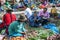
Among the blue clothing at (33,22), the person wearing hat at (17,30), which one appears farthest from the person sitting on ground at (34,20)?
the person wearing hat at (17,30)

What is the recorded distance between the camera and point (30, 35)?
5.18 meters

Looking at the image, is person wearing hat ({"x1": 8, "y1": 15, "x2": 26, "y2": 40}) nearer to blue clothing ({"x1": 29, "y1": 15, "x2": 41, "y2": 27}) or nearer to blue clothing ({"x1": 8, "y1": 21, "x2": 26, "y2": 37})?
blue clothing ({"x1": 8, "y1": 21, "x2": 26, "y2": 37})

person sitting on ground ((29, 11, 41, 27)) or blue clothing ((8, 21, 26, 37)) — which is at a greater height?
blue clothing ((8, 21, 26, 37))

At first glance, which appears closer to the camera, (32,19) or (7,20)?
(7,20)

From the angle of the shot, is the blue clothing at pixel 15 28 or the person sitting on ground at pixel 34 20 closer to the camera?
the blue clothing at pixel 15 28

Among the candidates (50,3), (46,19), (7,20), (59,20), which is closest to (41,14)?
(46,19)

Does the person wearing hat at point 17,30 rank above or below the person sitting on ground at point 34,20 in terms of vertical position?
above

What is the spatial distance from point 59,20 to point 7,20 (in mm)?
2329

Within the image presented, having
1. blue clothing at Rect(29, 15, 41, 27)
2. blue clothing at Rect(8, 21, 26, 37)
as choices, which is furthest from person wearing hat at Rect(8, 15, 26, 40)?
blue clothing at Rect(29, 15, 41, 27)

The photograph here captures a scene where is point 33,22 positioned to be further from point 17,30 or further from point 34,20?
point 17,30

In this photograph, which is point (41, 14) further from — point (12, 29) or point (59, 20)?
point (12, 29)

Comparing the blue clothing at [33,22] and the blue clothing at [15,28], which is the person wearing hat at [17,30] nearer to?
the blue clothing at [15,28]

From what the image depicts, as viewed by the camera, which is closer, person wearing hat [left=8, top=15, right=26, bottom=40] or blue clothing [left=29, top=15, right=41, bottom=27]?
person wearing hat [left=8, top=15, right=26, bottom=40]

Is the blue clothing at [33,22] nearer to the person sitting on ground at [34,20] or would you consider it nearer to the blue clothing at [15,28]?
the person sitting on ground at [34,20]
